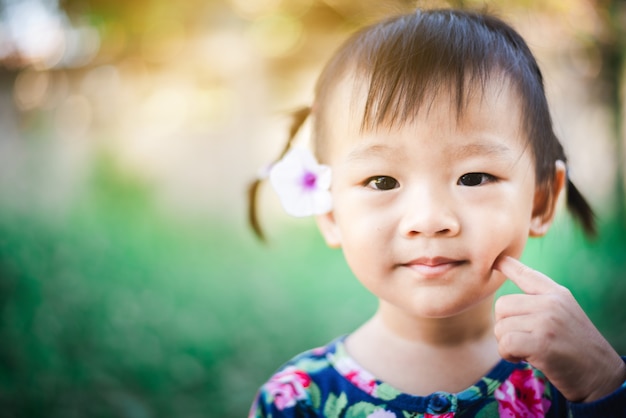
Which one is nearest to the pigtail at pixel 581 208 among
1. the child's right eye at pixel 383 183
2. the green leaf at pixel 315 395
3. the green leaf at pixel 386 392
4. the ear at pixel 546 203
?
the ear at pixel 546 203

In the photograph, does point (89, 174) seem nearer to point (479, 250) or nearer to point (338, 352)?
point (338, 352)

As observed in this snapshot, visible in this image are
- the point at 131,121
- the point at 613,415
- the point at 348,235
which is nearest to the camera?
the point at 613,415

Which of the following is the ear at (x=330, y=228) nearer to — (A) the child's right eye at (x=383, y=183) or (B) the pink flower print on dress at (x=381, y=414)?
(A) the child's right eye at (x=383, y=183)

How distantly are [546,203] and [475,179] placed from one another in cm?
27

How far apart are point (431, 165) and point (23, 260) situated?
8.37ft

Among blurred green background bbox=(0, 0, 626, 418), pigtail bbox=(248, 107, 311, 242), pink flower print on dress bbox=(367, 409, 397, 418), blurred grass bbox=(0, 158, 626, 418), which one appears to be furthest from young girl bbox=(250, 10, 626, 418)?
blurred green background bbox=(0, 0, 626, 418)

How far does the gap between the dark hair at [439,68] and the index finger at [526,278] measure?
23 cm

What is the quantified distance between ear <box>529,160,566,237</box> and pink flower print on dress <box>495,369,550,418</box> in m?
0.31

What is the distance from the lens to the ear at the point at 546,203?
4.30 ft

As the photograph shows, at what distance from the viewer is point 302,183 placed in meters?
1.38

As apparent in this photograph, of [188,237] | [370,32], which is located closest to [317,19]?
[188,237]

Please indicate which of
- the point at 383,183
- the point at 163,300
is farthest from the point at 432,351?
the point at 163,300

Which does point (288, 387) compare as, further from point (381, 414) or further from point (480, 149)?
point (480, 149)

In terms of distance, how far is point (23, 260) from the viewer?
3.02 meters
